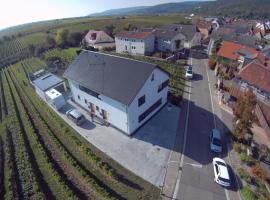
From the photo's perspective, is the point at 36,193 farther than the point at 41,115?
No

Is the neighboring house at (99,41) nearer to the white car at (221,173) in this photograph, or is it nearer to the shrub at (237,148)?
the shrub at (237,148)

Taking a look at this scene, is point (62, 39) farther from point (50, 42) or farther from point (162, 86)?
point (162, 86)

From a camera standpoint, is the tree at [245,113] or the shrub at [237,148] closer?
the tree at [245,113]

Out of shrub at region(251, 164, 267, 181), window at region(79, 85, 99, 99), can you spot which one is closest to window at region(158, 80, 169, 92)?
window at region(79, 85, 99, 99)

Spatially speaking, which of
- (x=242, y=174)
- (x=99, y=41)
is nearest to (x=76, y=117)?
(x=242, y=174)

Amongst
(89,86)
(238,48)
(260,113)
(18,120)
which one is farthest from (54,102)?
(238,48)

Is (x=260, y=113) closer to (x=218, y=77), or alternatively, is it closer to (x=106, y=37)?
(x=218, y=77)

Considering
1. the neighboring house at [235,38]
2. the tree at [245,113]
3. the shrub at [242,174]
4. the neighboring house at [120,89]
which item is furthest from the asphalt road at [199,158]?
the neighboring house at [235,38]

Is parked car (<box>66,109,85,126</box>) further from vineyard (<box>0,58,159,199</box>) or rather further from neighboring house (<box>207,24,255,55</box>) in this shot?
neighboring house (<box>207,24,255,55</box>)
